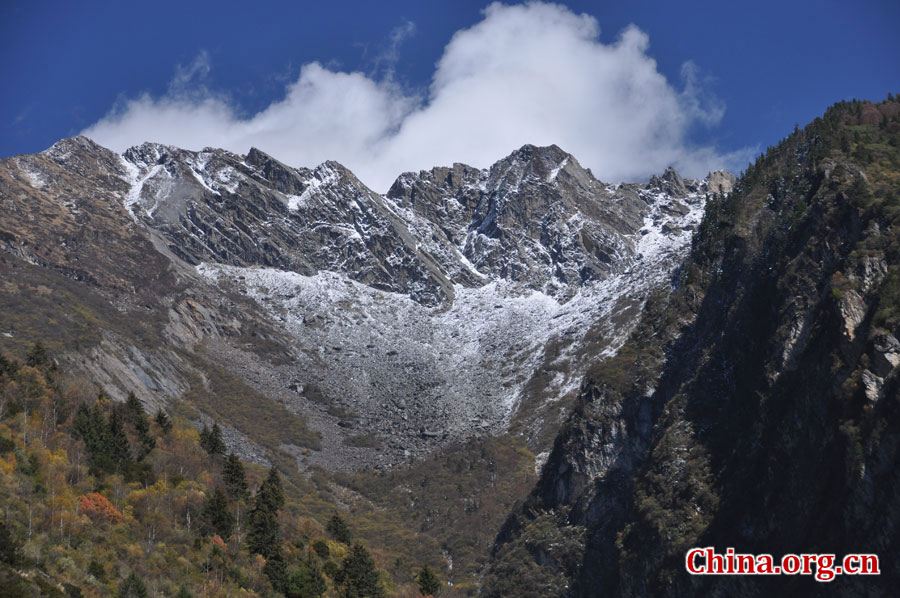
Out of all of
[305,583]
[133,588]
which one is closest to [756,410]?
[305,583]

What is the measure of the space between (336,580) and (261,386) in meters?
120

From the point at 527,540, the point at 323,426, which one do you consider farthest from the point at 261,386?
the point at 527,540

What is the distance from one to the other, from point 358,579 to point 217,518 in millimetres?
14112

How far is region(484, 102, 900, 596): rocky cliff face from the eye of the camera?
69.1m

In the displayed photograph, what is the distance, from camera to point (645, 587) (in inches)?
3637

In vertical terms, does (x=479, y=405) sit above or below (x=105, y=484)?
above

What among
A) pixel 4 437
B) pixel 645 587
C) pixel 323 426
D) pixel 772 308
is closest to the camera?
pixel 4 437

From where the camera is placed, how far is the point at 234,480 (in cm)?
8206

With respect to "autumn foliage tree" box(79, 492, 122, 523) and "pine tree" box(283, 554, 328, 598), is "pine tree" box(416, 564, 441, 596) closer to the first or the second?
"pine tree" box(283, 554, 328, 598)

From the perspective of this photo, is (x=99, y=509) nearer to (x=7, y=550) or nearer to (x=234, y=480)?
(x=7, y=550)

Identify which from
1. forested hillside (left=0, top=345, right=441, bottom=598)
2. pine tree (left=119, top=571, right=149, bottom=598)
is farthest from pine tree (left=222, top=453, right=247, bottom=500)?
pine tree (left=119, top=571, right=149, bottom=598)

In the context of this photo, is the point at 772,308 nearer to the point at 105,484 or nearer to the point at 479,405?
the point at 105,484

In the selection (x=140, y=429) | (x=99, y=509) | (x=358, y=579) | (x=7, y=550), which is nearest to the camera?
(x=7, y=550)

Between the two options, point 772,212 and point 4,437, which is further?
point 772,212
